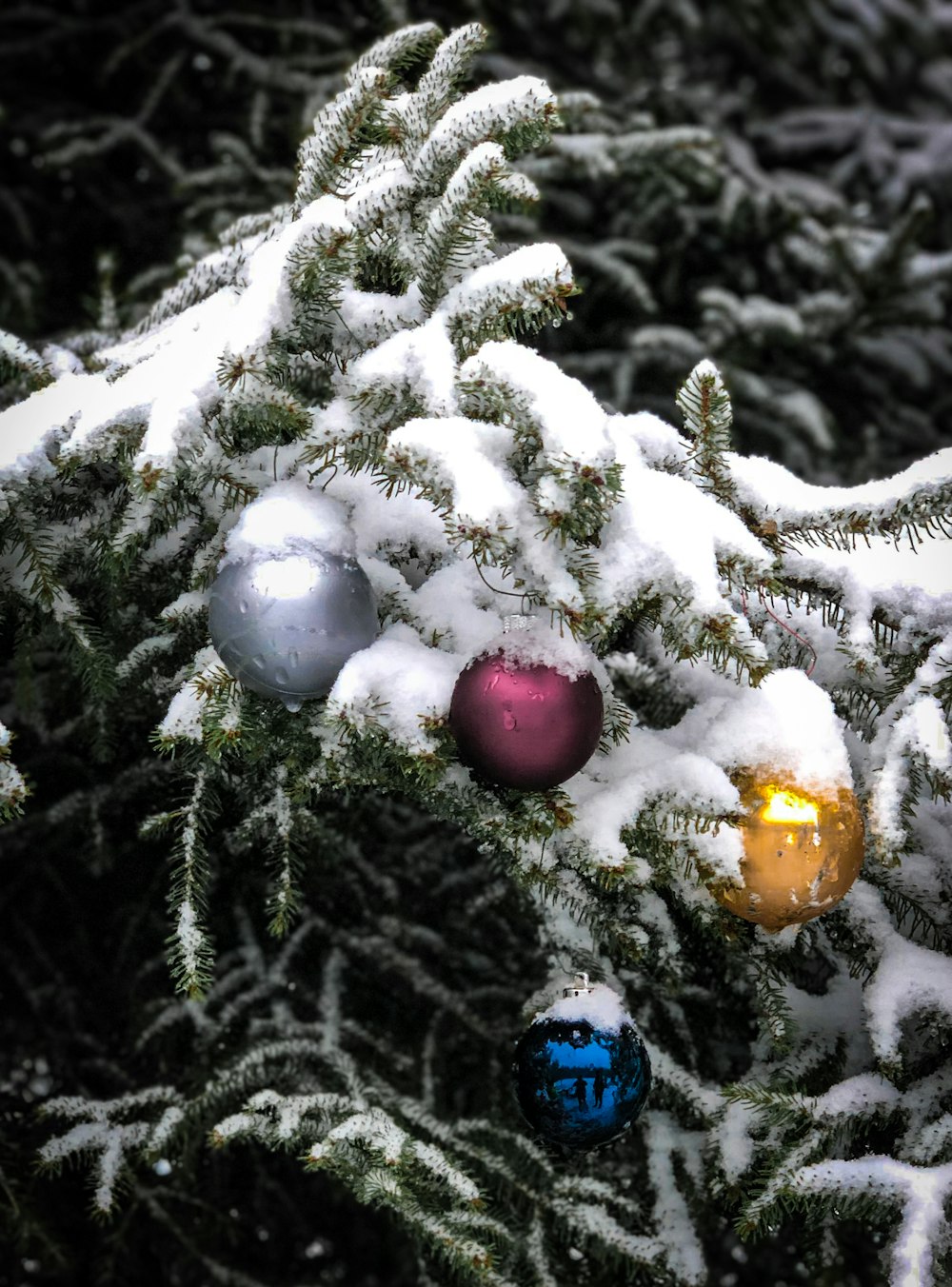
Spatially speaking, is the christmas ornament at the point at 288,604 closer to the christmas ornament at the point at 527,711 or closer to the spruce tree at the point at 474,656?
the spruce tree at the point at 474,656

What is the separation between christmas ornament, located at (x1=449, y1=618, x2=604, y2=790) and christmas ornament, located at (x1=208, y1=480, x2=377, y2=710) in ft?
0.46

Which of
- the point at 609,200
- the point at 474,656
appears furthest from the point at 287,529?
the point at 609,200

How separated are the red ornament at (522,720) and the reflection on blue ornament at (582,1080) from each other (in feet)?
1.24

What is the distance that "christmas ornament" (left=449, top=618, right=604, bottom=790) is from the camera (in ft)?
3.17

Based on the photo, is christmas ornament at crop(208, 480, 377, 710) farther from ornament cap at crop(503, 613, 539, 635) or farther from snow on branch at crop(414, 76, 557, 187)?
snow on branch at crop(414, 76, 557, 187)

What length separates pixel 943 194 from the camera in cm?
302

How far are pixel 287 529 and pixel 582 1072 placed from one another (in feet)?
2.34

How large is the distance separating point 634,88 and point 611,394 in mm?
1155

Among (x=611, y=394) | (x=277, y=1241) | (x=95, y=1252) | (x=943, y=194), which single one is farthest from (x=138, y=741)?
(x=943, y=194)

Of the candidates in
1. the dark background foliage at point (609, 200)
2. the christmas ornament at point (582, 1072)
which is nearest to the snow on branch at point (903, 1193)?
the christmas ornament at point (582, 1072)

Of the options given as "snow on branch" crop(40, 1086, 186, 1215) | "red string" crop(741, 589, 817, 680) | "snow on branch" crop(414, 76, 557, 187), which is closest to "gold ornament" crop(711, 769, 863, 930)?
"red string" crop(741, 589, 817, 680)

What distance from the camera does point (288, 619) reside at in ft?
3.26

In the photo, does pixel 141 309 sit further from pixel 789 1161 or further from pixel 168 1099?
pixel 789 1161

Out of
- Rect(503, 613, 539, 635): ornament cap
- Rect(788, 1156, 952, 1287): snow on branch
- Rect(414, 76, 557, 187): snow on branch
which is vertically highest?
Rect(414, 76, 557, 187): snow on branch
